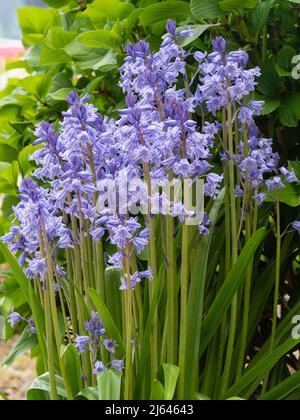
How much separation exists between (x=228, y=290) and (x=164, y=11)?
0.59 m

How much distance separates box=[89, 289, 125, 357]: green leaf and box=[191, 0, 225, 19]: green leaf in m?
0.59

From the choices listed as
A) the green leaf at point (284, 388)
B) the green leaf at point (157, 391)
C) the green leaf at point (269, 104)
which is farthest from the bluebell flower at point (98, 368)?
the green leaf at point (269, 104)

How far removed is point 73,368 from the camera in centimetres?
134

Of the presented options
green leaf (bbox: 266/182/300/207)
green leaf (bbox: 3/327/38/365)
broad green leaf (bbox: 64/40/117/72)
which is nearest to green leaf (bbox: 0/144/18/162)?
broad green leaf (bbox: 64/40/117/72)

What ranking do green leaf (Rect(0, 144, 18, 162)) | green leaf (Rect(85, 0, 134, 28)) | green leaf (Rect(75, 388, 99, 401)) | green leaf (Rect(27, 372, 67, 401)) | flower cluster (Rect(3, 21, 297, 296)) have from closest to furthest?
flower cluster (Rect(3, 21, 297, 296))
green leaf (Rect(75, 388, 99, 401))
green leaf (Rect(27, 372, 67, 401))
green leaf (Rect(85, 0, 134, 28))
green leaf (Rect(0, 144, 18, 162))

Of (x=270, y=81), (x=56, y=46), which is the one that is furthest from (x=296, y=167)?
(x=56, y=46)

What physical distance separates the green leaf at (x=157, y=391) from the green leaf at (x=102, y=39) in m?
0.74

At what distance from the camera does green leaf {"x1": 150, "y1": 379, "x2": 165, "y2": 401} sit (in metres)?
1.21

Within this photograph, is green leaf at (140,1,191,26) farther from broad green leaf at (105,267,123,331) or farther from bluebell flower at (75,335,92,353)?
bluebell flower at (75,335,92,353)

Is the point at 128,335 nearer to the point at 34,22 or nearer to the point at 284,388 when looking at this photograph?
the point at 284,388

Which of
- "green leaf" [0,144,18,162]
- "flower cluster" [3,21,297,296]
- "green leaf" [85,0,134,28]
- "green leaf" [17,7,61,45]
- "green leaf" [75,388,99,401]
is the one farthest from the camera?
"green leaf" [17,7,61,45]

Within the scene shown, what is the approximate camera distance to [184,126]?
115 centimetres

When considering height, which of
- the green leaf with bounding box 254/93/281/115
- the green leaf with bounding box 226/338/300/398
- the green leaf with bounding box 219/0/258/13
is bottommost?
the green leaf with bounding box 226/338/300/398
